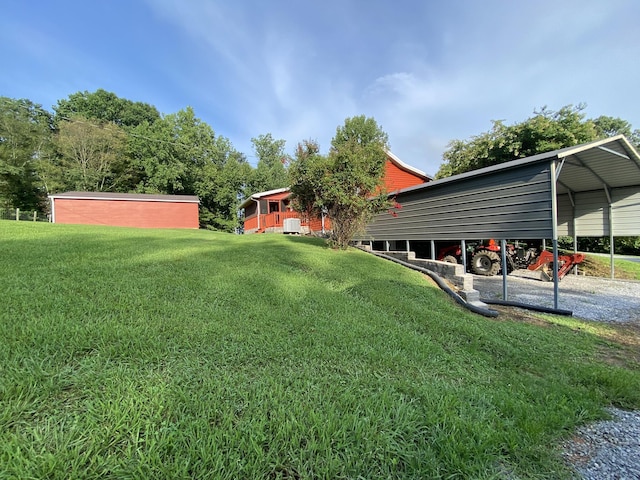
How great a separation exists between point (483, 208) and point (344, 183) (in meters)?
3.32

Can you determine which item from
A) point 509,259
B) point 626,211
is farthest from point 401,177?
point 626,211

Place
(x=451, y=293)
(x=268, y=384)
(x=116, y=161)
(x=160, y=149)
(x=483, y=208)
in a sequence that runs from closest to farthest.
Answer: (x=268, y=384), (x=451, y=293), (x=483, y=208), (x=116, y=161), (x=160, y=149)

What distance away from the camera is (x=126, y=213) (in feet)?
61.2

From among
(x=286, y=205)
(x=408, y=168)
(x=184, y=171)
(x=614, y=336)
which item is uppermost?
(x=184, y=171)

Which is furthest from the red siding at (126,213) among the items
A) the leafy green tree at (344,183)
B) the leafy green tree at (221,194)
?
the leafy green tree at (344,183)

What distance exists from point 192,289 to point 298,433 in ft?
8.56

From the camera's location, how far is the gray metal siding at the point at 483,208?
5418 mm

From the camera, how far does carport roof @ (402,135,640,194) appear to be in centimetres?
546

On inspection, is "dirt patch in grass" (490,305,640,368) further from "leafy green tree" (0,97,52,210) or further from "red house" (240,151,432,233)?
"leafy green tree" (0,97,52,210)

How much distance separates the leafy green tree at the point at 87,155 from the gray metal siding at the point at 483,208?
27682 mm

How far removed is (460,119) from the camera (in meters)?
18.3

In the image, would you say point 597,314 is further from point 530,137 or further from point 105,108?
point 105,108

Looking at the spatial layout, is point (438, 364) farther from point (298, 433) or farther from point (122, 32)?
point (122, 32)

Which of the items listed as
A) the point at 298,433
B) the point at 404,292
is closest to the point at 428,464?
the point at 298,433
